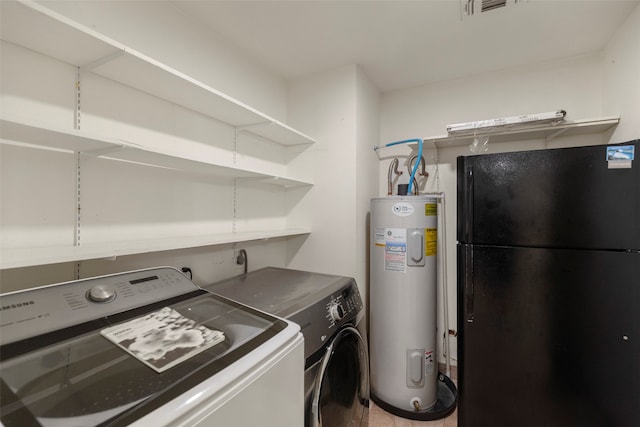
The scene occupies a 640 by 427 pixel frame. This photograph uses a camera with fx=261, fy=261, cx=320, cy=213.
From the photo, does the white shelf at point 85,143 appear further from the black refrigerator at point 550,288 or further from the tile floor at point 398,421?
the tile floor at point 398,421

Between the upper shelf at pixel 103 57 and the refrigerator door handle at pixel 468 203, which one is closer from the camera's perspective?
the upper shelf at pixel 103 57

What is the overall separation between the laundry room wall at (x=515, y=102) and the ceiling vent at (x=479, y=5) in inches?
28.0

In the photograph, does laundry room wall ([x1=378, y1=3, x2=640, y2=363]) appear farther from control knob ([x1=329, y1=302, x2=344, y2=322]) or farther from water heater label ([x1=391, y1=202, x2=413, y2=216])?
control knob ([x1=329, y1=302, x2=344, y2=322])

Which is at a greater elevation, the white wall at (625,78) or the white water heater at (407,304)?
the white wall at (625,78)

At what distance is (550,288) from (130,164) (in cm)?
208

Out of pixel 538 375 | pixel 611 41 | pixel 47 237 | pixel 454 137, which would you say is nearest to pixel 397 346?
pixel 538 375

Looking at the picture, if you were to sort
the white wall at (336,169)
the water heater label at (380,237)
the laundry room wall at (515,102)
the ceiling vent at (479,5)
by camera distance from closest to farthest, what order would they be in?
the ceiling vent at (479,5)
the laundry room wall at (515,102)
the water heater label at (380,237)
the white wall at (336,169)

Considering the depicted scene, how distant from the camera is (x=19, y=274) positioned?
0.89 m

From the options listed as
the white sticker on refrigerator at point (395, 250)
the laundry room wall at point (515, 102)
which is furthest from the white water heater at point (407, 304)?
the laundry room wall at point (515, 102)

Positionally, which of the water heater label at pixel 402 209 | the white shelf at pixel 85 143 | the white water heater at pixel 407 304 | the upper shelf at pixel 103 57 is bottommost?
the white water heater at pixel 407 304

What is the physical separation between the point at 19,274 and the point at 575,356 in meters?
2.31

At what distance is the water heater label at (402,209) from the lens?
170cm

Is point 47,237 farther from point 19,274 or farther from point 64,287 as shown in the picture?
point 64,287

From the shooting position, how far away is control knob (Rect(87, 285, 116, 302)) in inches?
32.8
